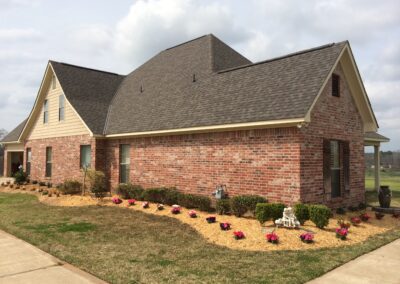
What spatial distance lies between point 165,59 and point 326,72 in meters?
12.6

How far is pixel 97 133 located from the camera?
695 inches

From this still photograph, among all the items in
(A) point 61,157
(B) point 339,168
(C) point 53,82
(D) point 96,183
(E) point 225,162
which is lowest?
(D) point 96,183

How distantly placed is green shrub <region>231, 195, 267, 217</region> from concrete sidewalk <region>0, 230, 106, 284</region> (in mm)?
5685

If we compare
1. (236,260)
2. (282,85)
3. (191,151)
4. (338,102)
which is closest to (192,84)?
(191,151)

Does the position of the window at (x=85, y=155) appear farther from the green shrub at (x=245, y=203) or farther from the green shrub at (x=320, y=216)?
the green shrub at (x=320, y=216)

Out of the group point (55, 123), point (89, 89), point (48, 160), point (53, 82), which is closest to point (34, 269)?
point (55, 123)

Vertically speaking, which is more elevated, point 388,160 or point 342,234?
point 388,160

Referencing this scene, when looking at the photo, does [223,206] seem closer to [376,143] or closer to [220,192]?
[220,192]

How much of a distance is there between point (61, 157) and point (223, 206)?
1311 cm

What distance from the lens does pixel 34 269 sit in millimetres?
6094

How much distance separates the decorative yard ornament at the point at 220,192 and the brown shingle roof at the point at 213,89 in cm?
236

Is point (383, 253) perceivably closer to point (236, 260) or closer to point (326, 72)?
point (236, 260)

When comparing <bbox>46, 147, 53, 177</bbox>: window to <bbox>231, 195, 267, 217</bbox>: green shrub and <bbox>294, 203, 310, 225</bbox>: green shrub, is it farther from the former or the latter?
<bbox>294, 203, 310, 225</bbox>: green shrub

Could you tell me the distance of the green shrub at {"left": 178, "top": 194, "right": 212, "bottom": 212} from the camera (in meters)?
11.9
